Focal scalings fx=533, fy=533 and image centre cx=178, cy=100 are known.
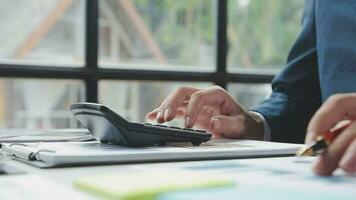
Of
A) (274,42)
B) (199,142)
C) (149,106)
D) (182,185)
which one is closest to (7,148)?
(199,142)

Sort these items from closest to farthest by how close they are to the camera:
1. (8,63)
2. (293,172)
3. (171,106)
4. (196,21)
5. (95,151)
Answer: (293,172) < (95,151) < (171,106) < (8,63) < (196,21)

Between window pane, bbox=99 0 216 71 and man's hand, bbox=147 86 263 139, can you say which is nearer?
man's hand, bbox=147 86 263 139

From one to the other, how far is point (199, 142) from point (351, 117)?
267mm

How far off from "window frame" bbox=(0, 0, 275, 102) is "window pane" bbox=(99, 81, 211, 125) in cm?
3

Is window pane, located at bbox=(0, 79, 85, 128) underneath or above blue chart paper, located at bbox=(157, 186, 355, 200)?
underneath

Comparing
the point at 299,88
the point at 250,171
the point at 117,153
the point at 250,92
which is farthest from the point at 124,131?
the point at 250,92

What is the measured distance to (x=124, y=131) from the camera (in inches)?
29.0

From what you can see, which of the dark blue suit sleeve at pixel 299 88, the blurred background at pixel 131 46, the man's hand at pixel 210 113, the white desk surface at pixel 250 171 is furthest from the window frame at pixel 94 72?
the white desk surface at pixel 250 171

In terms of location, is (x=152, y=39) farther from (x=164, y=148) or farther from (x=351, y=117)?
(x=351, y=117)

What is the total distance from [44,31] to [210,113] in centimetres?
100

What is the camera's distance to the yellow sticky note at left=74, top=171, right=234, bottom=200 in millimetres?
419

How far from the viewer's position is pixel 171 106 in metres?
1.00

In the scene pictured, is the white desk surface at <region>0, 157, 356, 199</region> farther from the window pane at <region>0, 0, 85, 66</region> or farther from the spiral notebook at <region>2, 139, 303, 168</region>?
the window pane at <region>0, 0, 85, 66</region>

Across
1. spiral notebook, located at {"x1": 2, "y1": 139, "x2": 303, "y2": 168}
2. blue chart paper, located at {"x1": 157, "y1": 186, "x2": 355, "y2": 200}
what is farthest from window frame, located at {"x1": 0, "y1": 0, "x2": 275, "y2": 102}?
blue chart paper, located at {"x1": 157, "y1": 186, "x2": 355, "y2": 200}
